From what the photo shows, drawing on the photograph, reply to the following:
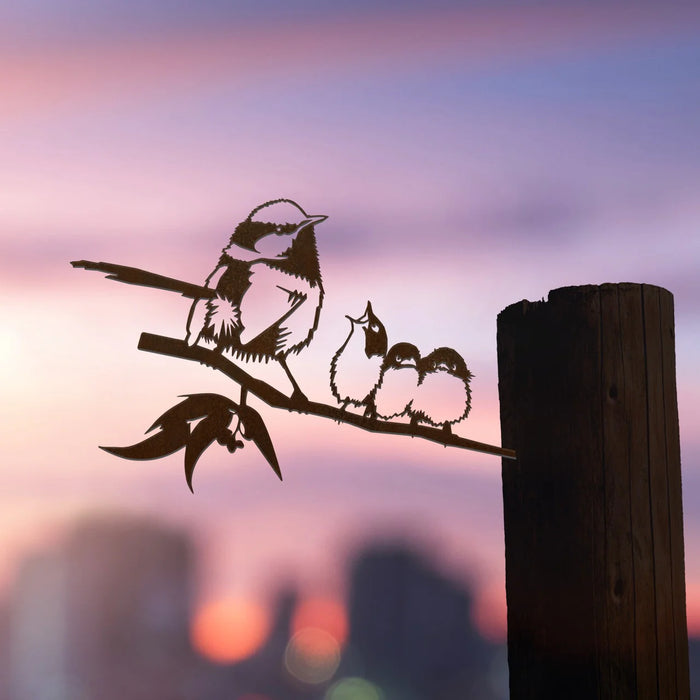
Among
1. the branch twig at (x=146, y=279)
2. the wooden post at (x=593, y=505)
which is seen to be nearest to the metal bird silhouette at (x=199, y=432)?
the branch twig at (x=146, y=279)

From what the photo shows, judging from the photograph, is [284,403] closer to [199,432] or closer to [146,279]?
[199,432]

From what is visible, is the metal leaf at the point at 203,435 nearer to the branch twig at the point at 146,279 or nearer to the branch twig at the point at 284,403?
the branch twig at the point at 284,403

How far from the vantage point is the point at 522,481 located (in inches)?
152

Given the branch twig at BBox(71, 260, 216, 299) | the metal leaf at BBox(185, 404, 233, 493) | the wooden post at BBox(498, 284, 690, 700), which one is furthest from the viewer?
the wooden post at BBox(498, 284, 690, 700)

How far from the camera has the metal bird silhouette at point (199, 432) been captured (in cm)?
343

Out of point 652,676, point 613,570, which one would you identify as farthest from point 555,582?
point 652,676

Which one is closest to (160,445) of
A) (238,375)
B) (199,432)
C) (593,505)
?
(199,432)

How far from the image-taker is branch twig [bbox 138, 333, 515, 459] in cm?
341

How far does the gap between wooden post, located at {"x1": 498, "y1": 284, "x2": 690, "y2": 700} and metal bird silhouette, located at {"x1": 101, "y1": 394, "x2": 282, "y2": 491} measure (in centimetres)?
101

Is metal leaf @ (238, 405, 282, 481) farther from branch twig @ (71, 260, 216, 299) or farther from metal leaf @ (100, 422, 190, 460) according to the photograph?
branch twig @ (71, 260, 216, 299)

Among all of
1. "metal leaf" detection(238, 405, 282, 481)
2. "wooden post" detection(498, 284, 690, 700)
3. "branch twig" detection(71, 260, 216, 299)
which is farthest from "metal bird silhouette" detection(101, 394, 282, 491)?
"wooden post" detection(498, 284, 690, 700)

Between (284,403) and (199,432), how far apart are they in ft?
1.06

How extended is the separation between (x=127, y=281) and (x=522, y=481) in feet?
5.40

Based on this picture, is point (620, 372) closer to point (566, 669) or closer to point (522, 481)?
point (522, 481)
